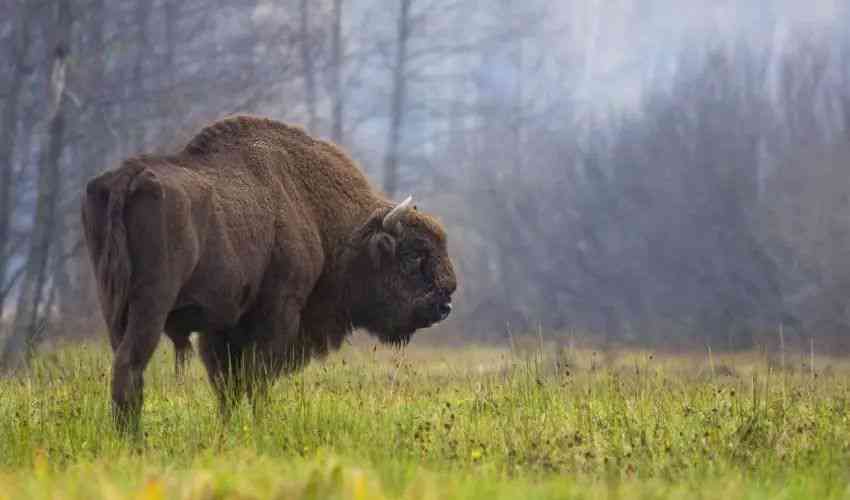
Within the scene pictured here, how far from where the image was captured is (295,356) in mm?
8930

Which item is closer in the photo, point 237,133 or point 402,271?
point 237,133

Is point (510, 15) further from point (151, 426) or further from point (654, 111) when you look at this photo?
point (151, 426)

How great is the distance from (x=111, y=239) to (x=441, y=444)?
7.22 feet

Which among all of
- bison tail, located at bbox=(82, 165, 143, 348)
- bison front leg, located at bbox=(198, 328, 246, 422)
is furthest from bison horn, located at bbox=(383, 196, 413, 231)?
bison tail, located at bbox=(82, 165, 143, 348)

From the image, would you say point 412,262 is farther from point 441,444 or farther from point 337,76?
point 337,76

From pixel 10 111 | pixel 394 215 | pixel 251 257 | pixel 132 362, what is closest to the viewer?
pixel 132 362

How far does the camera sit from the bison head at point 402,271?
9.32 metres

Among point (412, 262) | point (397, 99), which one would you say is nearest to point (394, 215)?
point (412, 262)

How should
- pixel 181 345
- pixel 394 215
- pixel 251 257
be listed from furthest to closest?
1. pixel 394 215
2. pixel 181 345
3. pixel 251 257

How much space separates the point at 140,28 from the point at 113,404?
14.3 m

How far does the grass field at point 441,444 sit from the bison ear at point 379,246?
743mm

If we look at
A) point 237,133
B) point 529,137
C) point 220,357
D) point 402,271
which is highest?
point 529,137

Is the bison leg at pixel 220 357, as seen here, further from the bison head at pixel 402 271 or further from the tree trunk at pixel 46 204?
the tree trunk at pixel 46 204

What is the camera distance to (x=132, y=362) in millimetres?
7211
